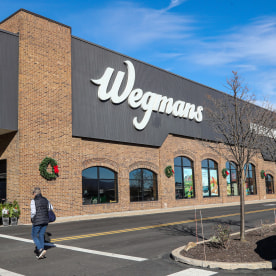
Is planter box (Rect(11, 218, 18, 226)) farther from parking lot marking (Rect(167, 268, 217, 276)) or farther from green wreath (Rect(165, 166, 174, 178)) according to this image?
green wreath (Rect(165, 166, 174, 178))

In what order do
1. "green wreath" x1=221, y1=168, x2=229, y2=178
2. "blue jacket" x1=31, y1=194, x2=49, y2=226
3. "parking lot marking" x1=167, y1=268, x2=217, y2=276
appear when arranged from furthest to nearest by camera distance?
"green wreath" x1=221, y1=168, x2=229, y2=178, "blue jacket" x1=31, y1=194, x2=49, y2=226, "parking lot marking" x1=167, y1=268, x2=217, y2=276

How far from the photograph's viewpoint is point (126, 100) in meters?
24.8

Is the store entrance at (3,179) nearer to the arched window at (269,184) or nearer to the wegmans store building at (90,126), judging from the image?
the wegmans store building at (90,126)

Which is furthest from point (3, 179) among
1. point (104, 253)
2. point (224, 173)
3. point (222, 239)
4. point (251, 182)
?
point (251, 182)

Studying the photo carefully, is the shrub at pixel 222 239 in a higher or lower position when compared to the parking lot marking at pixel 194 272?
higher

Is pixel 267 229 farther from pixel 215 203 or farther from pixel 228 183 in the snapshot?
pixel 228 183

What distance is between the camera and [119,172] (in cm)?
2384

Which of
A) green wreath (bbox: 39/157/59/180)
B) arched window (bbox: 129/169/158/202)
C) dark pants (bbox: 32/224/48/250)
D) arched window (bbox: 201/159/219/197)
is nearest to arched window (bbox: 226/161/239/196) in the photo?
arched window (bbox: 201/159/219/197)

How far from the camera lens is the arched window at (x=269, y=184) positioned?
41.9 metres

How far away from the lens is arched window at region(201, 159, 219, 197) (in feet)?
105

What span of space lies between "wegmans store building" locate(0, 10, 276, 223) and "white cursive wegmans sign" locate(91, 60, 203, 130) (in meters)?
0.08

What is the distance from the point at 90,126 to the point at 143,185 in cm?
666

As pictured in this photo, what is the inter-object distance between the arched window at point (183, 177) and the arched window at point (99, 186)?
695 centimetres

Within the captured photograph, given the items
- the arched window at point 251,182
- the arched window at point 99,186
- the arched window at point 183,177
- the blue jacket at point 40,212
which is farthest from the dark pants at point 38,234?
the arched window at point 251,182
